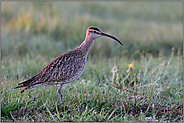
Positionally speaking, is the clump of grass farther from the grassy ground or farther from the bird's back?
the bird's back

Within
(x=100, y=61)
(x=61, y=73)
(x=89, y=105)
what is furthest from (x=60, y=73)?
(x=100, y=61)

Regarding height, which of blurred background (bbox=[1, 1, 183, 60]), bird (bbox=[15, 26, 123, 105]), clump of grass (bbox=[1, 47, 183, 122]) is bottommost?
clump of grass (bbox=[1, 47, 183, 122])

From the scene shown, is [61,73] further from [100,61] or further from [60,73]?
[100,61]

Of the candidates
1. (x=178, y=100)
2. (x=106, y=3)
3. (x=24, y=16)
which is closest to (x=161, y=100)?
(x=178, y=100)

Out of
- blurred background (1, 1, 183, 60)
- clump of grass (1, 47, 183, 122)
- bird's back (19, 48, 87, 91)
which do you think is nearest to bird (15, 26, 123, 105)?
bird's back (19, 48, 87, 91)

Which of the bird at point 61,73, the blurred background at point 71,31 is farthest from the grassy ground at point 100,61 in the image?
the bird at point 61,73

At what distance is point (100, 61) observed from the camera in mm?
7859

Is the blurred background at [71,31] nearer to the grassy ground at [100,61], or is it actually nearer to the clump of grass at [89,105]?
the grassy ground at [100,61]

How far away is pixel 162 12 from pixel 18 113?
46.6 ft

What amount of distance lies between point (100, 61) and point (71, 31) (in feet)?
12.1

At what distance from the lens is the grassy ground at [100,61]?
183 inches

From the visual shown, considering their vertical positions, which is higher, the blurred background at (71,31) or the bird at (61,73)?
the blurred background at (71,31)

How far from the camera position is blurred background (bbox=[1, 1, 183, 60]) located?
953 centimetres

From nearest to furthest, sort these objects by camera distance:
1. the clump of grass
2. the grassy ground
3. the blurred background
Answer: the clump of grass → the grassy ground → the blurred background
